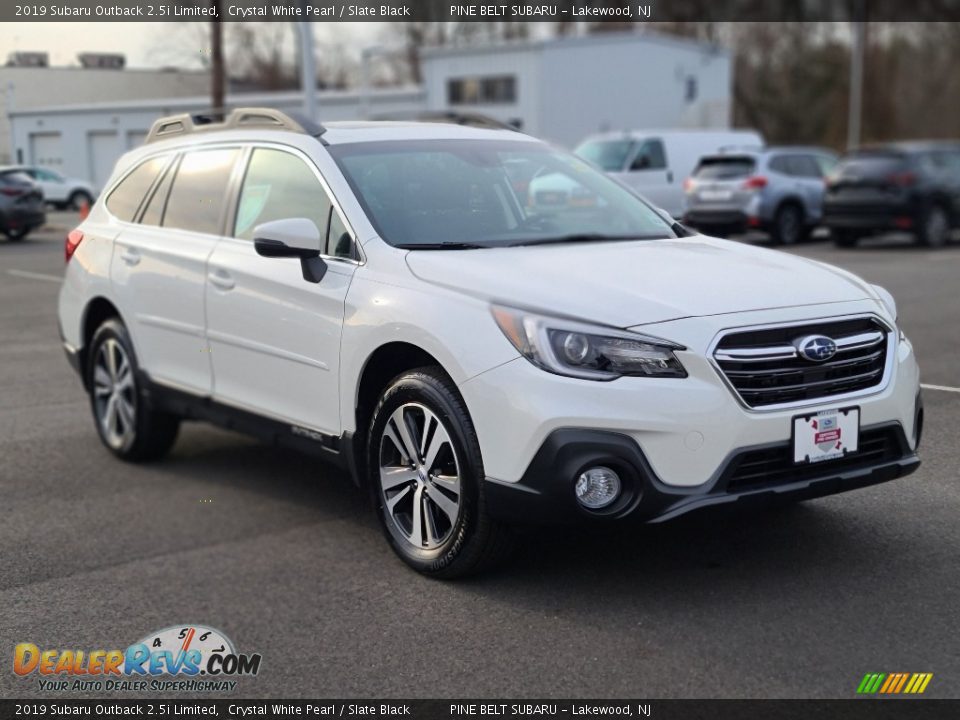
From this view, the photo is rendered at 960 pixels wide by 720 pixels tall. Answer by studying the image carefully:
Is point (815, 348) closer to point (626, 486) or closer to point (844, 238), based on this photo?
point (626, 486)

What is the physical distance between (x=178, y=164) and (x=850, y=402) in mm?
3774

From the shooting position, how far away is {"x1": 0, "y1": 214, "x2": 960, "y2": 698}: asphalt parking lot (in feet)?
11.6

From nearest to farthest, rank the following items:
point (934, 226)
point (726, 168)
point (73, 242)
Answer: point (73, 242) < point (934, 226) < point (726, 168)

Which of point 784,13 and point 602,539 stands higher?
point 784,13

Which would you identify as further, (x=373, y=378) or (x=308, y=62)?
(x=308, y=62)

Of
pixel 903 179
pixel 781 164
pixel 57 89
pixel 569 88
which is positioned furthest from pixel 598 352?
pixel 569 88

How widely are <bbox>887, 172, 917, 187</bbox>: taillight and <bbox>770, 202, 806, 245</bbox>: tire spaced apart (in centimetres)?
207

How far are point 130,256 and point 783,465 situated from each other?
12.2 feet

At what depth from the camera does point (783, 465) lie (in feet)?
13.1

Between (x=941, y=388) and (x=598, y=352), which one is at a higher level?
(x=598, y=352)

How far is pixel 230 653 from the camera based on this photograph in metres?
3.78

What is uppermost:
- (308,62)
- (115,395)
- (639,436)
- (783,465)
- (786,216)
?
(308,62)
